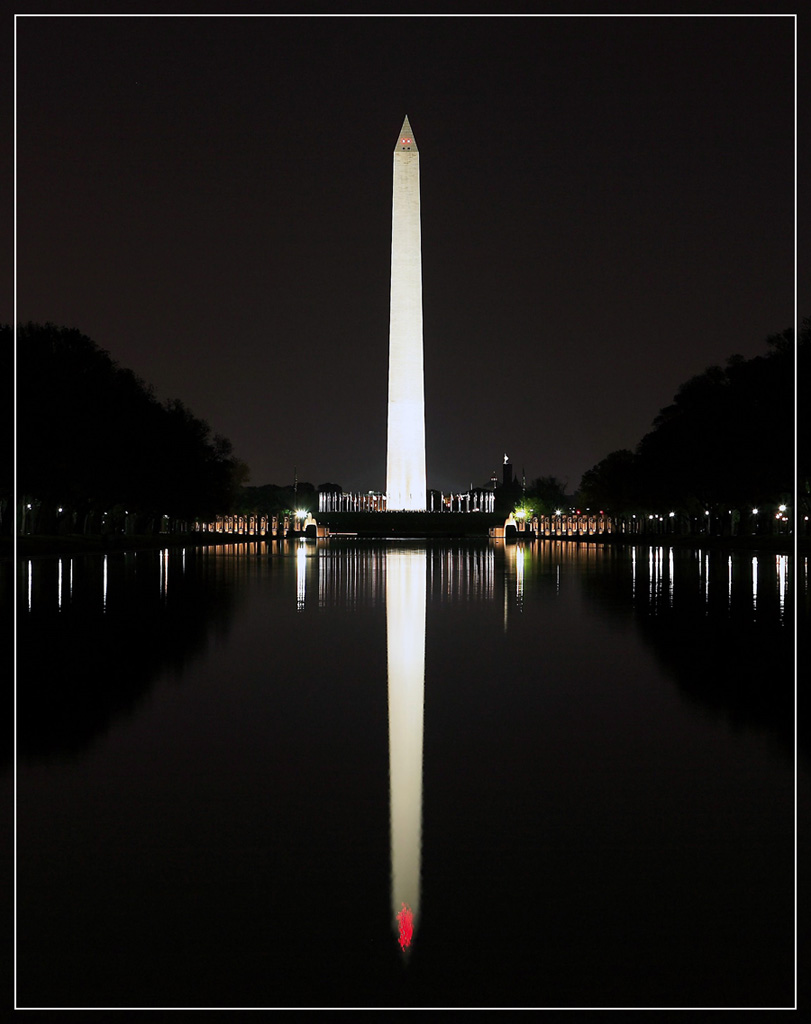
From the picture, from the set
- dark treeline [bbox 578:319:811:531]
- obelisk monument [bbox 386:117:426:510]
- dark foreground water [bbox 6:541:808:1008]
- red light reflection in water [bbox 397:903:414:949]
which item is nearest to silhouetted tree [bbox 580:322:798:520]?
dark treeline [bbox 578:319:811:531]

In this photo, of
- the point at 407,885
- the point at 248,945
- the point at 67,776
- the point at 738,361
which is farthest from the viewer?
the point at 738,361

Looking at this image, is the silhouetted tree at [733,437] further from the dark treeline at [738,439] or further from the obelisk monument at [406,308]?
the obelisk monument at [406,308]

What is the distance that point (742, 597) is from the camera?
78.6ft

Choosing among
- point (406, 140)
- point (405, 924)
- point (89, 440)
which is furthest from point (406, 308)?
point (405, 924)

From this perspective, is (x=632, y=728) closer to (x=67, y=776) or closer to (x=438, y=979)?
(x=67, y=776)

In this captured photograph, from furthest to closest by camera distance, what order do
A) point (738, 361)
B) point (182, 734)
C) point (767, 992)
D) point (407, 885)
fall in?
point (738, 361) < point (182, 734) < point (407, 885) < point (767, 992)

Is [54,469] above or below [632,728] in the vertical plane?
above

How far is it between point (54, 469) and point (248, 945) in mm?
51486

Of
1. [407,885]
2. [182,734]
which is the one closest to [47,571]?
[182,734]

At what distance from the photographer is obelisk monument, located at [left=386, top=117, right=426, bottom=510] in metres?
86.0

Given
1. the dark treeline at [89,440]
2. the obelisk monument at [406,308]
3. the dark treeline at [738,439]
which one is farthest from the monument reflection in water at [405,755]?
the obelisk monument at [406,308]

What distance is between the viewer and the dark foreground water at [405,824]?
4.56 meters

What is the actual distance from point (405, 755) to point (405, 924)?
343cm

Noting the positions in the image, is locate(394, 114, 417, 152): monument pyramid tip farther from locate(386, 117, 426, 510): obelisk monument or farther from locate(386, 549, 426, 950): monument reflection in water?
locate(386, 549, 426, 950): monument reflection in water
